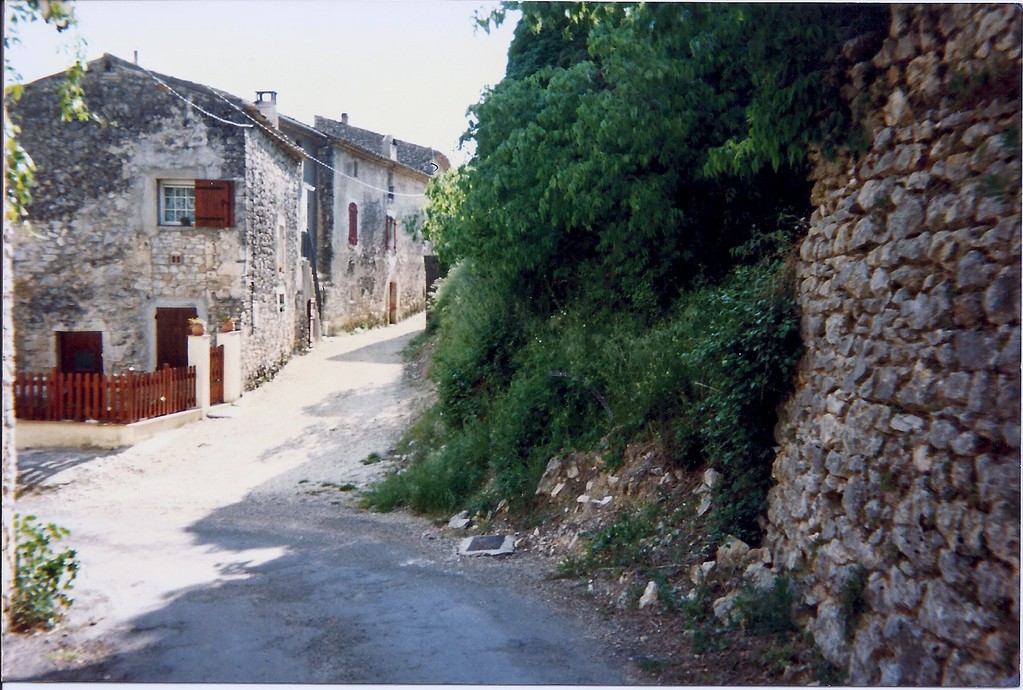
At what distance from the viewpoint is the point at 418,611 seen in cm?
469

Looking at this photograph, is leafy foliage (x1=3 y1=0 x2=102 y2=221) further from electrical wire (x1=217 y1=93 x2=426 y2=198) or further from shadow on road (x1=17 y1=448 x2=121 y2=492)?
electrical wire (x1=217 y1=93 x2=426 y2=198)

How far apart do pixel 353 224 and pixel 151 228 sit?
12.8 meters

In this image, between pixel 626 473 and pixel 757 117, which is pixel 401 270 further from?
pixel 757 117

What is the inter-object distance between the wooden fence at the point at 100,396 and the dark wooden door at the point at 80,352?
69mm

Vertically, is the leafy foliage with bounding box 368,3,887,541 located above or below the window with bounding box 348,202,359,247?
below

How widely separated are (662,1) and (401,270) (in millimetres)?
17543

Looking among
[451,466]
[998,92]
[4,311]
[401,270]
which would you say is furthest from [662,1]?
[401,270]

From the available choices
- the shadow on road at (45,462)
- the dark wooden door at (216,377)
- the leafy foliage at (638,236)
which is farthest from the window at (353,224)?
the shadow on road at (45,462)

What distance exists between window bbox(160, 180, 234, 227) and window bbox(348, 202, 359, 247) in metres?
8.59

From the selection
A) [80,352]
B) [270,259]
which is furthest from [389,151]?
[80,352]

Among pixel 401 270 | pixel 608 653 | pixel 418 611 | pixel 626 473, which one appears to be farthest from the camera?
pixel 401 270

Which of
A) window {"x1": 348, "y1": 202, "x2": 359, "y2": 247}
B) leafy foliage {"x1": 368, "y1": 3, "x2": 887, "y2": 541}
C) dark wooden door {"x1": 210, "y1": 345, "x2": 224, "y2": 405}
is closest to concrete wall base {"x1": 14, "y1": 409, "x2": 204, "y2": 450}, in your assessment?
dark wooden door {"x1": 210, "y1": 345, "x2": 224, "y2": 405}

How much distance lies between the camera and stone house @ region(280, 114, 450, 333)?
19.8 m

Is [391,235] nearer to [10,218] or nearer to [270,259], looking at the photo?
[270,259]
